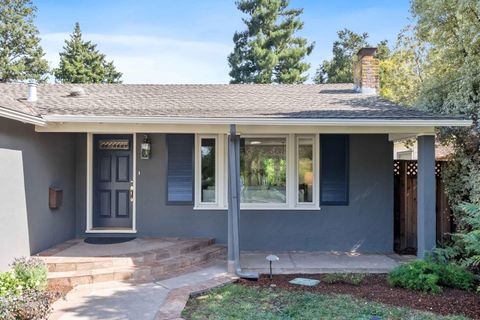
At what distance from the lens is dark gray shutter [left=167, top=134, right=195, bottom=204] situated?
8.04 metres

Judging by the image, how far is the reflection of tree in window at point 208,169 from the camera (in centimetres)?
810

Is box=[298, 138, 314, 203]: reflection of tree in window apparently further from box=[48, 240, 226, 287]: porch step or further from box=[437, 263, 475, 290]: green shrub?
box=[437, 263, 475, 290]: green shrub

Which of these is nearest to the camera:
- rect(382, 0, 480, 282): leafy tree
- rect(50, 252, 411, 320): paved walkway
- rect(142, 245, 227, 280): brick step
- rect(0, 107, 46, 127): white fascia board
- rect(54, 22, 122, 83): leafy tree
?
rect(50, 252, 411, 320): paved walkway

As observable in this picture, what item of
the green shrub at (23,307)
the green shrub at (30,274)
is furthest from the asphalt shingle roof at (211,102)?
the green shrub at (23,307)

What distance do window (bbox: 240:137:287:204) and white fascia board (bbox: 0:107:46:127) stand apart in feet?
12.2

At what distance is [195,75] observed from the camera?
Result: 24.7 metres

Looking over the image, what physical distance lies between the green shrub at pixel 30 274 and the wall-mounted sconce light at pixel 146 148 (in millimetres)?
3205

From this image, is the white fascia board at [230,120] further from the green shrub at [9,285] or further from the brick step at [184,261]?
the green shrub at [9,285]

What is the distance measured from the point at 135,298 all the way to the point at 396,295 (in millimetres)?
3501

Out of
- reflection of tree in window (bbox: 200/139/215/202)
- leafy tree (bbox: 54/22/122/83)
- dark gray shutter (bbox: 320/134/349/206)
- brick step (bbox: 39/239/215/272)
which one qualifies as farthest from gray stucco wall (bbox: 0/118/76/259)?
leafy tree (bbox: 54/22/122/83)

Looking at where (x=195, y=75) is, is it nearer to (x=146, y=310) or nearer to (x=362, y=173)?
(x=362, y=173)

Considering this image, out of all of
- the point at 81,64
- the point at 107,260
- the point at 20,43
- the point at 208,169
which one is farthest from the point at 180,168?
the point at 81,64

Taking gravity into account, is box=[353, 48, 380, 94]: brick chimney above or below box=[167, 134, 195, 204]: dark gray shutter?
above

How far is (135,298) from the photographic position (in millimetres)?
5180
